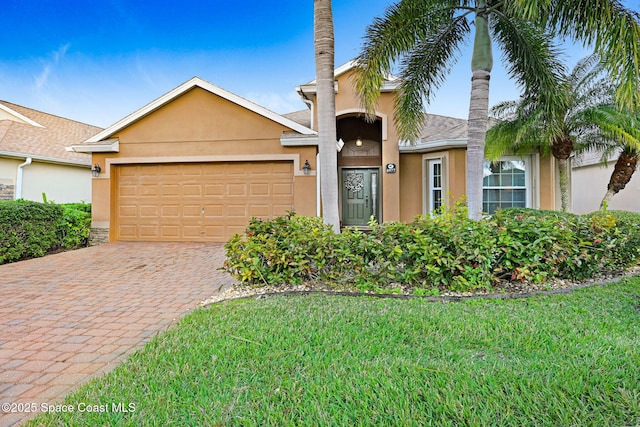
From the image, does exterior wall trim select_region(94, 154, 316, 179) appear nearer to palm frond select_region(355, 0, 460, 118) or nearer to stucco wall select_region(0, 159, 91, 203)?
palm frond select_region(355, 0, 460, 118)

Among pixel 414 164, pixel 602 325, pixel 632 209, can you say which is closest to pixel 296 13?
pixel 414 164

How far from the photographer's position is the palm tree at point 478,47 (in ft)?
19.1

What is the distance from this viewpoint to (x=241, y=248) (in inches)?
225

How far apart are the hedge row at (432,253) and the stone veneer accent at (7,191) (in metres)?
11.5

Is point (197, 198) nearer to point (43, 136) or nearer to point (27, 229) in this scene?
point (27, 229)

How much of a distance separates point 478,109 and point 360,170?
6584 mm

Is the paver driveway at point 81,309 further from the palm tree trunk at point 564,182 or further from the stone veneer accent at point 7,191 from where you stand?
the palm tree trunk at point 564,182

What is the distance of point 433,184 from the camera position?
482 inches

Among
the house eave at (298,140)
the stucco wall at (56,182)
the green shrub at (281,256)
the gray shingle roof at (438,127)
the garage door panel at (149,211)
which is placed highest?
the gray shingle roof at (438,127)

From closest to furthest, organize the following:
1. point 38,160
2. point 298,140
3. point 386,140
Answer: point 298,140 < point 386,140 < point 38,160

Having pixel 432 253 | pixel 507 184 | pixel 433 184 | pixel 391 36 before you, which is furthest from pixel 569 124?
pixel 432 253

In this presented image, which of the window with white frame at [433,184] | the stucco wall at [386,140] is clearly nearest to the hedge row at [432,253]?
the stucco wall at [386,140]

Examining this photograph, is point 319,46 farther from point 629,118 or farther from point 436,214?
point 629,118

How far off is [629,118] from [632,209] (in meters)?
8.05
